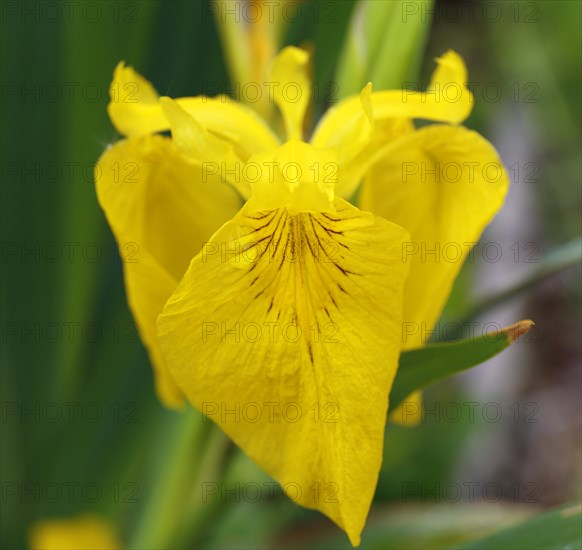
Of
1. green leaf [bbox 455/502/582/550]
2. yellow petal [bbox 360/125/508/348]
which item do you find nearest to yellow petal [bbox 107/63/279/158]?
yellow petal [bbox 360/125/508/348]

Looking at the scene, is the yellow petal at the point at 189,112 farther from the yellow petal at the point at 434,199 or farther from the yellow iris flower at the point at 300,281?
the yellow petal at the point at 434,199

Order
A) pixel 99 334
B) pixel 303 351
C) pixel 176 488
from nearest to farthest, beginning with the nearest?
pixel 303 351, pixel 176 488, pixel 99 334

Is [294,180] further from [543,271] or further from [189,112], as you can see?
[543,271]

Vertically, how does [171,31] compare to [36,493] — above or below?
above

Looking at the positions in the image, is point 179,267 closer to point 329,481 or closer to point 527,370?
point 329,481

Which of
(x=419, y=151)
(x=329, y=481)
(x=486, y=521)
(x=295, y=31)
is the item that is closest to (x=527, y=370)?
(x=486, y=521)

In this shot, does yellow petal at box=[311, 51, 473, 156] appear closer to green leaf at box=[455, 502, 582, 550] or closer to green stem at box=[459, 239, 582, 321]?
green stem at box=[459, 239, 582, 321]

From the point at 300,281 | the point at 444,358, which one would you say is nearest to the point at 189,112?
the point at 300,281
